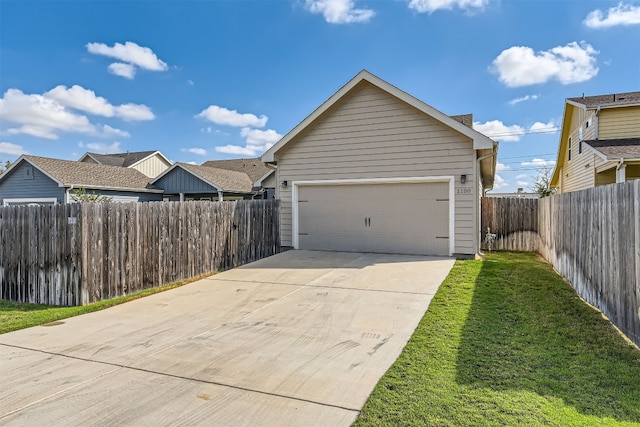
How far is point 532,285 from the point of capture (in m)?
7.15

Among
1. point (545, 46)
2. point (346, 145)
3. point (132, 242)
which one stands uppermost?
point (545, 46)

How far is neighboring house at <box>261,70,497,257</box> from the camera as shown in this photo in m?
10.2

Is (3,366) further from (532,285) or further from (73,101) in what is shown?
(73,101)

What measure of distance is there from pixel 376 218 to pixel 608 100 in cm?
1264

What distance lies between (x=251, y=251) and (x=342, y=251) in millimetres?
2775

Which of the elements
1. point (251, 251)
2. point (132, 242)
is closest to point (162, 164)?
point (251, 251)

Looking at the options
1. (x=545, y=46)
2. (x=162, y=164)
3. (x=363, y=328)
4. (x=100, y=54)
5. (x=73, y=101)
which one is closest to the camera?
(x=363, y=328)

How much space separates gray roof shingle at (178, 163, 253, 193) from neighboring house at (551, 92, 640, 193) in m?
16.9

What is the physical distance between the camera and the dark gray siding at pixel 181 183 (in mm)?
21406

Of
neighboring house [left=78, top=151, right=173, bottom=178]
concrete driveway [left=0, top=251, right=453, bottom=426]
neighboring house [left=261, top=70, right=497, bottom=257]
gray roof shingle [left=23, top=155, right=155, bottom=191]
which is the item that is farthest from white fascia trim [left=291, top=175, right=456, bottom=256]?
neighboring house [left=78, top=151, right=173, bottom=178]

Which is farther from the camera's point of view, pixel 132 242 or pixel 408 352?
pixel 132 242

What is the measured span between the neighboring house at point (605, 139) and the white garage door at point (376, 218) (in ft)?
21.1

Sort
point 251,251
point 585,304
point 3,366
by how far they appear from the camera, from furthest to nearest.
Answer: point 251,251
point 585,304
point 3,366

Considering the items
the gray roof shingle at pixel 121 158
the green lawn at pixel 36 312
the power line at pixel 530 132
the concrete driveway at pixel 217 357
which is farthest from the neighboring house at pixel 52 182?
the power line at pixel 530 132
